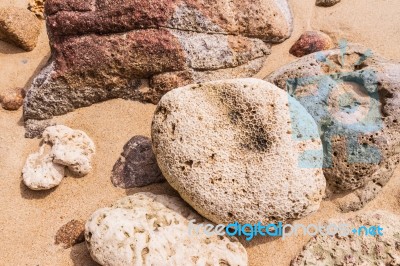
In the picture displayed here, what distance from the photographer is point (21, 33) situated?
4469mm

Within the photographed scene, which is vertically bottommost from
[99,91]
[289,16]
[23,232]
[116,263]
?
[23,232]

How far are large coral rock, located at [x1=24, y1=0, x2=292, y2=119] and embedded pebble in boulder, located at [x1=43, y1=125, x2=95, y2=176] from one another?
43 centimetres

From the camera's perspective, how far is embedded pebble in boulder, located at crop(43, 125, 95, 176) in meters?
3.40

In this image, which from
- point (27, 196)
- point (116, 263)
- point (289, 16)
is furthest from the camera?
point (289, 16)

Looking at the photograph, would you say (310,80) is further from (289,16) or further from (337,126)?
(289,16)

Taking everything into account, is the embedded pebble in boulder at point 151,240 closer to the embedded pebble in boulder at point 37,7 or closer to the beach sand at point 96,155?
the beach sand at point 96,155

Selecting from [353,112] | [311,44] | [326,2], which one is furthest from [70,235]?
[326,2]

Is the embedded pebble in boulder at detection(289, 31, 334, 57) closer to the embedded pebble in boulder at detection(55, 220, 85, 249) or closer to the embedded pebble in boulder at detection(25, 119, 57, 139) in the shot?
the embedded pebble in boulder at detection(25, 119, 57, 139)

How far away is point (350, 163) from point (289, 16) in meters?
2.12

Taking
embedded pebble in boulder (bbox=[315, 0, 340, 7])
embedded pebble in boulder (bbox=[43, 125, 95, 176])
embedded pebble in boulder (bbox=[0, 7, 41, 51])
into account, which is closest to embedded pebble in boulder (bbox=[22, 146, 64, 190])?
embedded pebble in boulder (bbox=[43, 125, 95, 176])

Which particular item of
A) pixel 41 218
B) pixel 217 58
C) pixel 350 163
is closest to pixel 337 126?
pixel 350 163

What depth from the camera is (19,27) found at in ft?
14.7

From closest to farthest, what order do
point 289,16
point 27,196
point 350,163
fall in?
point 350,163
point 27,196
point 289,16

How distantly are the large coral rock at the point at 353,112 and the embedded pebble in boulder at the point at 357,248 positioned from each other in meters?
0.30
